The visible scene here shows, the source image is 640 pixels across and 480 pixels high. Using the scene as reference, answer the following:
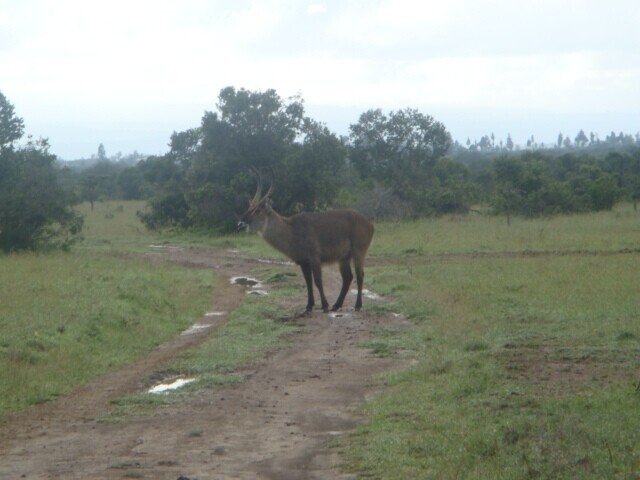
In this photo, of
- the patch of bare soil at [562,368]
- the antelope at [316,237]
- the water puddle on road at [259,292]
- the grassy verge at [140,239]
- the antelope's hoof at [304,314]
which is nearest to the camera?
the patch of bare soil at [562,368]

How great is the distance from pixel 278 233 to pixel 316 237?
0.66 m

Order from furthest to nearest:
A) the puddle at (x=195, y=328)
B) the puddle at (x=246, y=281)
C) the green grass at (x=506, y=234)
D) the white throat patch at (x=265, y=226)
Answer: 1. the green grass at (x=506, y=234)
2. the puddle at (x=246, y=281)
3. the white throat patch at (x=265, y=226)
4. the puddle at (x=195, y=328)

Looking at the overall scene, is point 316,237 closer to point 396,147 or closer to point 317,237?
point 317,237

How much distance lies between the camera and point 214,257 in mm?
24906

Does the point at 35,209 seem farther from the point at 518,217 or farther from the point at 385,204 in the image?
the point at 518,217

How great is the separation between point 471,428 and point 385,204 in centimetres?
2965

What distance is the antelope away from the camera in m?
15.0

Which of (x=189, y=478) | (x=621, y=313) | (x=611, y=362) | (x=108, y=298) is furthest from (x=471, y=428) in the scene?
(x=108, y=298)

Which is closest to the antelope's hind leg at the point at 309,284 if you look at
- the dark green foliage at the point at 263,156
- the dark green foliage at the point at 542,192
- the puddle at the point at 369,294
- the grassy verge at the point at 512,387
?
the grassy verge at the point at 512,387

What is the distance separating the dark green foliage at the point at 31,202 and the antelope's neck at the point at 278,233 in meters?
11.7

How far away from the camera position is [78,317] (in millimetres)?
12359

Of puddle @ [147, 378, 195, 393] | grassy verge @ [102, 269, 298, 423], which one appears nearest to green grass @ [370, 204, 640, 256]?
grassy verge @ [102, 269, 298, 423]

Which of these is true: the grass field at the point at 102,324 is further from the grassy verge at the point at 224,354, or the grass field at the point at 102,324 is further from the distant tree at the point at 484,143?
the distant tree at the point at 484,143

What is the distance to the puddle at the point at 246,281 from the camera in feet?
60.7
